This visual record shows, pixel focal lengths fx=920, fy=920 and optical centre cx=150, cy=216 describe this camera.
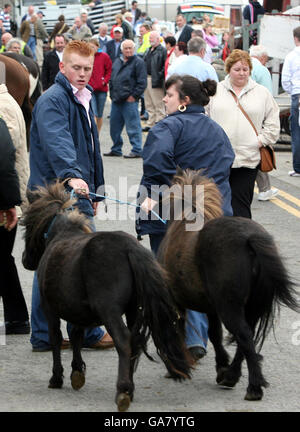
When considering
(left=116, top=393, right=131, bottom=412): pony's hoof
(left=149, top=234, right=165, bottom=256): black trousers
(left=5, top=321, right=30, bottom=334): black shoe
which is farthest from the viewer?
(left=5, top=321, right=30, bottom=334): black shoe

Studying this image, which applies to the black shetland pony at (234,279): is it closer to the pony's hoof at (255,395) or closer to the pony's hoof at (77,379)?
the pony's hoof at (255,395)

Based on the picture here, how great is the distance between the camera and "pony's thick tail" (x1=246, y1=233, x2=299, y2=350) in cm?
529

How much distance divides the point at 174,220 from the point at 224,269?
0.70 meters

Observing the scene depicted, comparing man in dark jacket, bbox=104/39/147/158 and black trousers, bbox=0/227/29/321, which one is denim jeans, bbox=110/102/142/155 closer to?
man in dark jacket, bbox=104/39/147/158

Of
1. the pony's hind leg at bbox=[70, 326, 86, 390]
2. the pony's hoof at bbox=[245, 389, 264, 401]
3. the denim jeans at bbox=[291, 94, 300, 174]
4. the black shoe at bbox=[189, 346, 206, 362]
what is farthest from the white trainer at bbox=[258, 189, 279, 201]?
the pony's hoof at bbox=[245, 389, 264, 401]

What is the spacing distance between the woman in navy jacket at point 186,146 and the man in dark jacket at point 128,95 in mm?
11162

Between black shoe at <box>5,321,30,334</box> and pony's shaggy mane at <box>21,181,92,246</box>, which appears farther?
black shoe at <box>5,321,30,334</box>

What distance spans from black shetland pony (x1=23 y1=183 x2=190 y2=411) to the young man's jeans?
36.8 inches

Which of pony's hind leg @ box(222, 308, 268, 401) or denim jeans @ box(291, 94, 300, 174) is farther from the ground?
pony's hind leg @ box(222, 308, 268, 401)

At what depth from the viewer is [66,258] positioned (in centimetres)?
553

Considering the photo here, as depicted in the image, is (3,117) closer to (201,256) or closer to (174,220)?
(174,220)

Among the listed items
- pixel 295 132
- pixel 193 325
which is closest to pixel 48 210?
pixel 193 325

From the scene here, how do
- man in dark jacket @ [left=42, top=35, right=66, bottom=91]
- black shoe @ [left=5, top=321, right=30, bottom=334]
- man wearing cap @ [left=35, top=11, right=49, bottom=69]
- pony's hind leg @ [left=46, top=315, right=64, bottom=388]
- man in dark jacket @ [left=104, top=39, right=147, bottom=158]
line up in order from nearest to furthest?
1. pony's hind leg @ [left=46, top=315, right=64, bottom=388]
2. black shoe @ [left=5, top=321, right=30, bottom=334]
3. man in dark jacket @ [left=104, top=39, right=147, bottom=158]
4. man in dark jacket @ [left=42, top=35, right=66, bottom=91]
5. man wearing cap @ [left=35, top=11, right=49, bottom=69]

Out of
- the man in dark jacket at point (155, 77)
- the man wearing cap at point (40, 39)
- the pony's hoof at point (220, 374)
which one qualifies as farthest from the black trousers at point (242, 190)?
the man wearing cap at point (40, 39)
